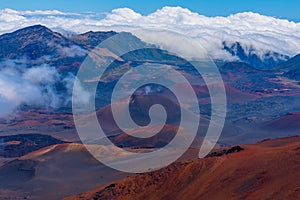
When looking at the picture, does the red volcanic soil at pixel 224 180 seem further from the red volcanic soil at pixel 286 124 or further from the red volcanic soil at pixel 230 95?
the red volcanic soil at pixel 230 95

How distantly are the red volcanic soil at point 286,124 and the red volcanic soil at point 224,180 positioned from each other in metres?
72.6

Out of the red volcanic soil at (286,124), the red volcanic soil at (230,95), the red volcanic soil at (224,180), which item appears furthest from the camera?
the red volcanic soil at (230,95)

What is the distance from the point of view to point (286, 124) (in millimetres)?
116625

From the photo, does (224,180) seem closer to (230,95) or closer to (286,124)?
(286,124)

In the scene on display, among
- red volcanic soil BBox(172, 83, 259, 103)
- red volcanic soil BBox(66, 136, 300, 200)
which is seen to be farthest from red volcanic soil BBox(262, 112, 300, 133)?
red volcanic soil BBox(66, 136, 300, 200)

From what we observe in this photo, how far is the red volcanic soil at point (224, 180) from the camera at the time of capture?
34312 mm

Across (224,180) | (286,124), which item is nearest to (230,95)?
(286,124)

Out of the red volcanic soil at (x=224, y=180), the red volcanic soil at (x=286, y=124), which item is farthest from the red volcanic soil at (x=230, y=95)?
the red volcanic soil at (x=224, y=180)

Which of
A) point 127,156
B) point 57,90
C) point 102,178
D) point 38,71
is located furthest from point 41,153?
point 38,71

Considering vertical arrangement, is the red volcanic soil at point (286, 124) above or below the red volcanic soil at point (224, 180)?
below

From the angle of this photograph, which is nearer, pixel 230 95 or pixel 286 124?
pixel 286 124

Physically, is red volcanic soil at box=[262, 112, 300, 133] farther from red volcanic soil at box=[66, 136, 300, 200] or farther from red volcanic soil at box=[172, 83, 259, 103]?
red volcanic soil at box=[66, 136, 300, 200]

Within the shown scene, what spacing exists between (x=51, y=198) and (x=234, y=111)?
10422 centimetres

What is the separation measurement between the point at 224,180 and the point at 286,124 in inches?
3261
